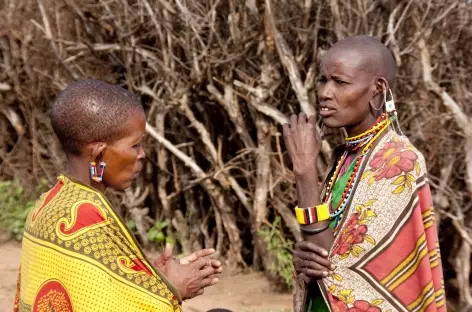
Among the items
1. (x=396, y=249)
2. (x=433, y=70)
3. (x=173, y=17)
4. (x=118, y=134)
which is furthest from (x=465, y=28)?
(x=118, y=134)

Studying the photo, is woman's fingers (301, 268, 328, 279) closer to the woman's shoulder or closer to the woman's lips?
the woman's shoulder

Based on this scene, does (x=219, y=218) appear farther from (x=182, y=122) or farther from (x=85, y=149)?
(x=85, y=149)

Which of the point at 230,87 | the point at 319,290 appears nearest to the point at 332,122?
the point at 319,290

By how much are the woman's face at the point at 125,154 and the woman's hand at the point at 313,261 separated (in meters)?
0.69

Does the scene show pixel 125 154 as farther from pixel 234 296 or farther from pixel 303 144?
pixel 234 296

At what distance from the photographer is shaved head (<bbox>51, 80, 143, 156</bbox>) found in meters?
2.18

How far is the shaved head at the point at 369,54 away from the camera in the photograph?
244 cm

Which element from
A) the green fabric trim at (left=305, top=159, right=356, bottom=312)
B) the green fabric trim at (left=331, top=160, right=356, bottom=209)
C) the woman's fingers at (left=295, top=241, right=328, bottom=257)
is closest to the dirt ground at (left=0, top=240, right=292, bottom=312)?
the green fabric trim at (left=305, top=159, right=356, bottom=312)

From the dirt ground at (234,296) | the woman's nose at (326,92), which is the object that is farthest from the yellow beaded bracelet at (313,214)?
the dirt ground at (234,296)

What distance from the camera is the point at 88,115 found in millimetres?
2172

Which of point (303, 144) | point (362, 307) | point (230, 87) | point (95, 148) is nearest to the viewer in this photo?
point (95, 148)

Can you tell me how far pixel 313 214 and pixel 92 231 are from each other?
79 centimetres

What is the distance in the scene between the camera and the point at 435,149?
507 cm

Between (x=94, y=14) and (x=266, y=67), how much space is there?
2173 mm
